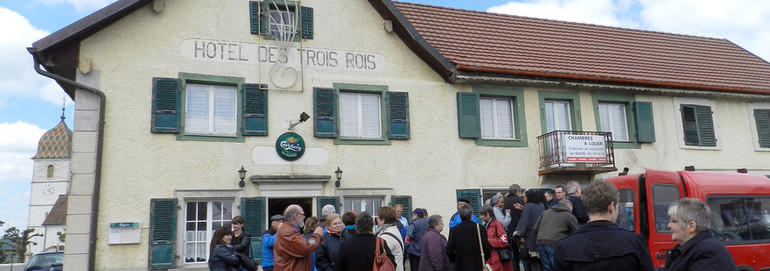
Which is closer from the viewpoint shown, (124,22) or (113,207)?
(113,207)

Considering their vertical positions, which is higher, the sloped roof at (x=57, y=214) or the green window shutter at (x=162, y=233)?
the sloped roof at (x=57, y=214)

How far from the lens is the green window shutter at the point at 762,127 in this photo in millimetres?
17234

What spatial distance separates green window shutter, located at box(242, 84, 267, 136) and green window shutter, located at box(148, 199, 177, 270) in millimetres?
2091

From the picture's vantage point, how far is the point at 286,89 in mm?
13250

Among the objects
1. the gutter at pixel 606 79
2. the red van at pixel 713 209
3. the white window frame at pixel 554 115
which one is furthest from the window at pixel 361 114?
the red van at pixel 713 209

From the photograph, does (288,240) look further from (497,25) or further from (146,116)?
(497,25)

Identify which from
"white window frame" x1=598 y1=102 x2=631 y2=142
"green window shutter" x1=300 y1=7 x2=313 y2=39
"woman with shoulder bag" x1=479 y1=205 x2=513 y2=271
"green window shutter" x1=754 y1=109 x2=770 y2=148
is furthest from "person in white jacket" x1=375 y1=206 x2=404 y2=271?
"green window shutter" x1=754 y1=109 x2=770 y2=148

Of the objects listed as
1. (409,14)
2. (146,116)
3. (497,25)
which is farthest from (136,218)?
(497,25)

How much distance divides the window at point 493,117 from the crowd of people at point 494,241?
3.88m

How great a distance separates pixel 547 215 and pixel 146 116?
26.9 ft

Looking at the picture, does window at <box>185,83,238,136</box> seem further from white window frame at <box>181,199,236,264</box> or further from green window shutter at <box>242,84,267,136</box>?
white window frame at <box>181,199,236,264</box>

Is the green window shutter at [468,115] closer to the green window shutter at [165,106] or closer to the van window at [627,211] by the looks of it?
the van window at [627,211]

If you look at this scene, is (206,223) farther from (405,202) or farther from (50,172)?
(50,172)

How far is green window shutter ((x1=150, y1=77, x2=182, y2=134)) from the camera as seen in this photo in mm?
A: 12172
